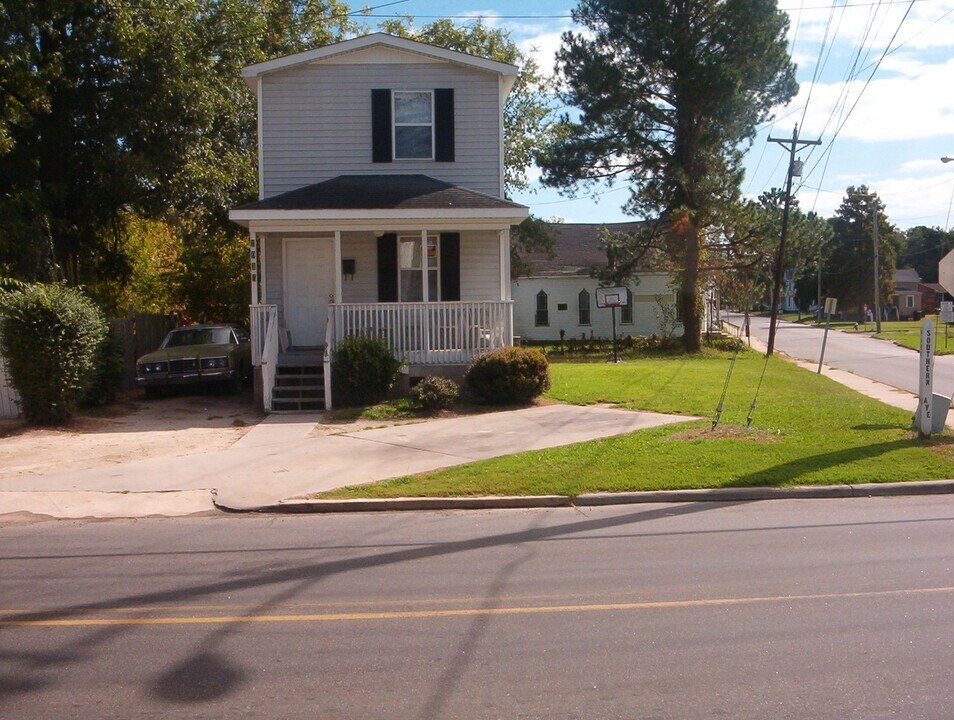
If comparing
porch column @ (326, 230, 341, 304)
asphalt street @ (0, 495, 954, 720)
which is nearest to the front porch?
porch column @ (326, 230, 341, 304)

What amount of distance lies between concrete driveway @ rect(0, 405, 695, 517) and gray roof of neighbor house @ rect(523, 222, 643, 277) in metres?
30.9

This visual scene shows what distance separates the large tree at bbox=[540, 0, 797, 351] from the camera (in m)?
33.0

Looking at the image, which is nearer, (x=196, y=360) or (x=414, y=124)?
(x=196, y=360)

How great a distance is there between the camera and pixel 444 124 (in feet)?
69.7

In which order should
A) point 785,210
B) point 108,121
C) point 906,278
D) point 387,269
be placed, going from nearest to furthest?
1. point 387,269
2. point 108,121
3. point 785,210
4. point 906,278

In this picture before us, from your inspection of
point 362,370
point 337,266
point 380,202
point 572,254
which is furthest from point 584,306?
point 362,370

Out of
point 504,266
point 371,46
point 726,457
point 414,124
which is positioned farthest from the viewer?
point 414,124

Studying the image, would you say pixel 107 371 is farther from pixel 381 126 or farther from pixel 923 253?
pixel 923 253

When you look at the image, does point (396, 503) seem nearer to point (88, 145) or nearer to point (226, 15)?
point (88, 145)

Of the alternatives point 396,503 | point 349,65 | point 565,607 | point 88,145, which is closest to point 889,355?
point 349,65

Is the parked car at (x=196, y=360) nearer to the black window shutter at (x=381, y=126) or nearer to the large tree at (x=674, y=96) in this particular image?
the black window shutter at (x=381, y=126)

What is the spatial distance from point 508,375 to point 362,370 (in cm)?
273


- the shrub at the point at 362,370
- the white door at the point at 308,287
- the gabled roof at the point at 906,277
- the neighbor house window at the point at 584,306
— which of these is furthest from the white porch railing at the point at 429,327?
the gabled roof at the point at 906,277

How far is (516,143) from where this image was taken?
36.2m
